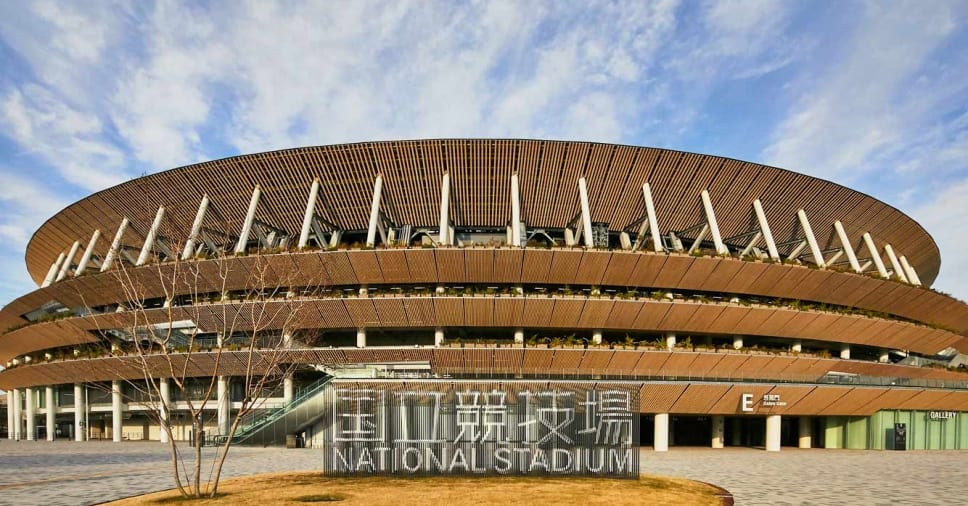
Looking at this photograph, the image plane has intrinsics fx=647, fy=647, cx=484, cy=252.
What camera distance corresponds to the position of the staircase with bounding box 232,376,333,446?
3425 cm

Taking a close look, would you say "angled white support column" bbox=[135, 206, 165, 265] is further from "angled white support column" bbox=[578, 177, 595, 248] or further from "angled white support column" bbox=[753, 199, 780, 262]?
"angled white support column" bbox=[753, 199, 780, 262]

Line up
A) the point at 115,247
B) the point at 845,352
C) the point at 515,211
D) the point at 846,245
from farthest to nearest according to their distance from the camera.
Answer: the point at 846,245 < the point at 845,352 < the point at 515,211 < the point at 115,247

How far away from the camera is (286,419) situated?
3491 cm

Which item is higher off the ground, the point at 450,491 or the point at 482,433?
the point at 482,433

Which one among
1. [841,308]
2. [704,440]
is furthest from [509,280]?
[841,308]

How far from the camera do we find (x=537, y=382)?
3192 cm

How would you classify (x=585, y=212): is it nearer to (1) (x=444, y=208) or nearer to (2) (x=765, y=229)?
(1) (x=444, y=208)

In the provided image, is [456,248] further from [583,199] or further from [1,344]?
[1,344]

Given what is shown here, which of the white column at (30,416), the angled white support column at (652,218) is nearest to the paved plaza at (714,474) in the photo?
the angled white support column at (652,218)

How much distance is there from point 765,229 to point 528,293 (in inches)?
615

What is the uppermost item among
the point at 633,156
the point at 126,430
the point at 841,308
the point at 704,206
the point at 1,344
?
the point at 633,156

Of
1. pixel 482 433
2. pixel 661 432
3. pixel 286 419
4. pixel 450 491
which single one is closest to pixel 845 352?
pixel 661 432

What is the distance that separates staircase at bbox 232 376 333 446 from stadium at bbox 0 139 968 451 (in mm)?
129

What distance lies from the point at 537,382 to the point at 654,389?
6605 mm
